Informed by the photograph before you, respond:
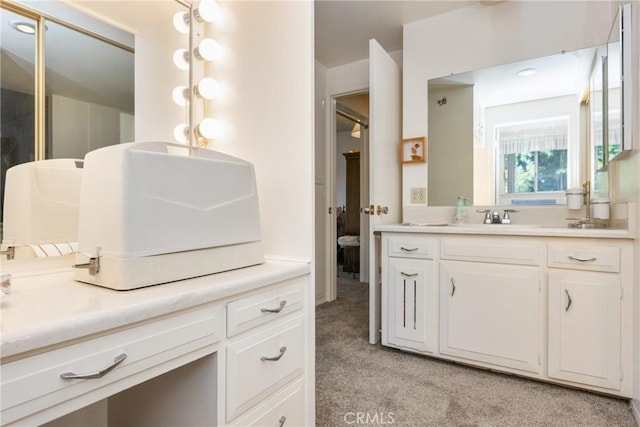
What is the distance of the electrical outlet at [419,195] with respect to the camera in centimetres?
271

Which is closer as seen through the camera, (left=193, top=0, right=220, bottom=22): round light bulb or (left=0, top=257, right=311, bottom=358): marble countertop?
(left=0, top=257, right=311, bottom=358): marble countertop

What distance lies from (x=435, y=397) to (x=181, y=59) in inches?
78.1

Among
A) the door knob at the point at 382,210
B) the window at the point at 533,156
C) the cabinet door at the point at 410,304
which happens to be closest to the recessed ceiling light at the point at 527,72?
the window at the point at 533,156

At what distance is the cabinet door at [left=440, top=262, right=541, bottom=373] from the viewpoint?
1.86 meters

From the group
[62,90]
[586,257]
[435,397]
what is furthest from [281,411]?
[586,257]

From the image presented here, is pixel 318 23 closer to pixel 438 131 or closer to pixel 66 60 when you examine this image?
pixel 438 131

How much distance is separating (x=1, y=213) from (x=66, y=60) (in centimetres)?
54

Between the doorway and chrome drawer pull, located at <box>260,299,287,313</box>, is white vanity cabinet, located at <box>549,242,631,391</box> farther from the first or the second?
Result: the doorway

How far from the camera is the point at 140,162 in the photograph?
0.86 m

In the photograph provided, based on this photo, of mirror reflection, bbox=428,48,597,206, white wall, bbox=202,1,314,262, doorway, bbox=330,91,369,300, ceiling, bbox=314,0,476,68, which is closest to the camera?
white wall, bbox=202,1,314,262

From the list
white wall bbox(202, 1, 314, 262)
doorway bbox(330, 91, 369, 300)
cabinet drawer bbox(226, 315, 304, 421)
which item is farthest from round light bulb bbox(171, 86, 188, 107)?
doorway bbox(330, 91, 369, 300)

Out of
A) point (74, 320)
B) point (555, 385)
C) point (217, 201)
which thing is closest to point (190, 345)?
point (74, 320)

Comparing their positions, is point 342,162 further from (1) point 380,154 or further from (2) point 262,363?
(2) point 262,363

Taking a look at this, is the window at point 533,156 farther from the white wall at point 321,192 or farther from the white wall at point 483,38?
the white wall at point 321,192
